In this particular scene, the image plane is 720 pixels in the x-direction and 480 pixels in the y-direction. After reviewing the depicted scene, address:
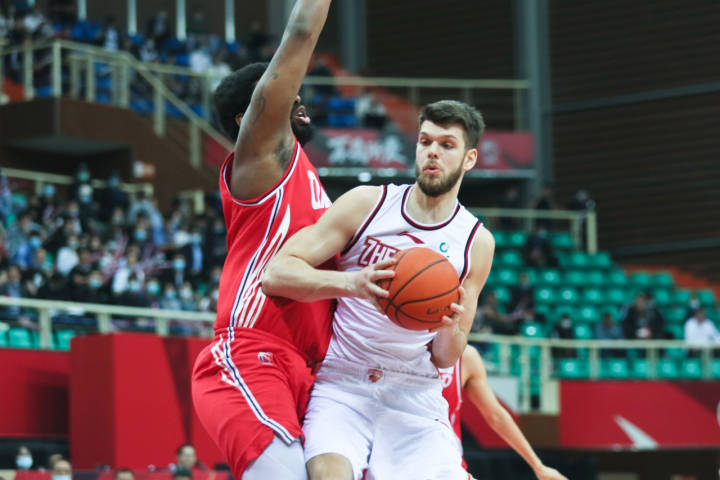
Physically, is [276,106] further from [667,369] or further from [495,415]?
[667,369]

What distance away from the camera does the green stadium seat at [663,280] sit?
2245 cm

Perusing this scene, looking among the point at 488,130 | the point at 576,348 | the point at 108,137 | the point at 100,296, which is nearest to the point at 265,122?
the point at 100,296

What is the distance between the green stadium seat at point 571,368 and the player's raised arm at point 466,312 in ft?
42.1

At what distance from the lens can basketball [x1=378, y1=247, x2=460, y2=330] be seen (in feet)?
14.6

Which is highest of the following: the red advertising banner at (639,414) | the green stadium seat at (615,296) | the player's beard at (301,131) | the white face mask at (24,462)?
the player's beard at (301,131)

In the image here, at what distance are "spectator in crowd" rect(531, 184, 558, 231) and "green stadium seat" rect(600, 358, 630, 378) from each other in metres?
5.48

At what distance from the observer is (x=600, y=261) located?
2253cm

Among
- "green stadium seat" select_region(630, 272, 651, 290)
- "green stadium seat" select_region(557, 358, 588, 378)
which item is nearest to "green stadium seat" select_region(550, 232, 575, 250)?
"green stadium seat" select_region(630, 272, 651, 290)

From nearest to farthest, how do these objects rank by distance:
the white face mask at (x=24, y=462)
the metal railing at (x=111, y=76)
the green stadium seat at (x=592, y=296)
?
the white face mask at (x=24, y=462) → the metal railing at (x=111, y=76) → the green stadium seat at (x=592, y=296)

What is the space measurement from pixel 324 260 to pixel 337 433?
0.72 m

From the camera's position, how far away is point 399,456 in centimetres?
500

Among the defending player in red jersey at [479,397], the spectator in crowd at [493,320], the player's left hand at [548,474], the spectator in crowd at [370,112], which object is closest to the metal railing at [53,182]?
the spectator in crowd at [370,112]

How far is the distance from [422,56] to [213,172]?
302 inches

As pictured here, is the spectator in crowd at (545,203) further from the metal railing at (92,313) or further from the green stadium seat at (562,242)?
the metal railing at (92,313)
